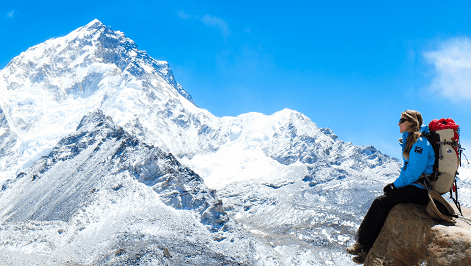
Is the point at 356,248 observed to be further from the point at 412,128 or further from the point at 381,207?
the point at 412,128

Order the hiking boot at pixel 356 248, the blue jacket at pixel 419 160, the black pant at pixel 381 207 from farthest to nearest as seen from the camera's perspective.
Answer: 1. the hiking boot at pixel 356 248
2. the black pant at pixel 381 207
3. the blue jacket at pixel 419 160

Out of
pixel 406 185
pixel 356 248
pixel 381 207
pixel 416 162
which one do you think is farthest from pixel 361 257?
pixel 416 162

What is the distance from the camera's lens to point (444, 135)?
787 centimetres

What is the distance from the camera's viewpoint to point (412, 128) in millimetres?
8789

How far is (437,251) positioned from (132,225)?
329 feet

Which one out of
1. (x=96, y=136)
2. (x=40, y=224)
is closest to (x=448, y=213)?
(x=40, y=224)

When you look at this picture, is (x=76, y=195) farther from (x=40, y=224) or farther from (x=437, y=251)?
(x=437, y=251)

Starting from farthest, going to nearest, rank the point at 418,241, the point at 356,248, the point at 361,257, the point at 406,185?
the point at 361,257, the point at 356,248, the point at 406,185, the point at 418,241

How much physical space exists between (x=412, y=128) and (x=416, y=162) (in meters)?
1.19

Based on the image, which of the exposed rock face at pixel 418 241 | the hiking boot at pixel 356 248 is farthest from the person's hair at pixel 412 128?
the hiking boot at pixel 356 248

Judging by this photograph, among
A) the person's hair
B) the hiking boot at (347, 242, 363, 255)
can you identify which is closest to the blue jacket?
the person's hair

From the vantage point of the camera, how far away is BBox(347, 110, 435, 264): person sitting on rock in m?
7.93

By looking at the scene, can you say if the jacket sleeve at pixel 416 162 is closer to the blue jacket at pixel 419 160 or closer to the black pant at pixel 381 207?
the blue jacket at pixel 419 160

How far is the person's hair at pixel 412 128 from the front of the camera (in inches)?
342
